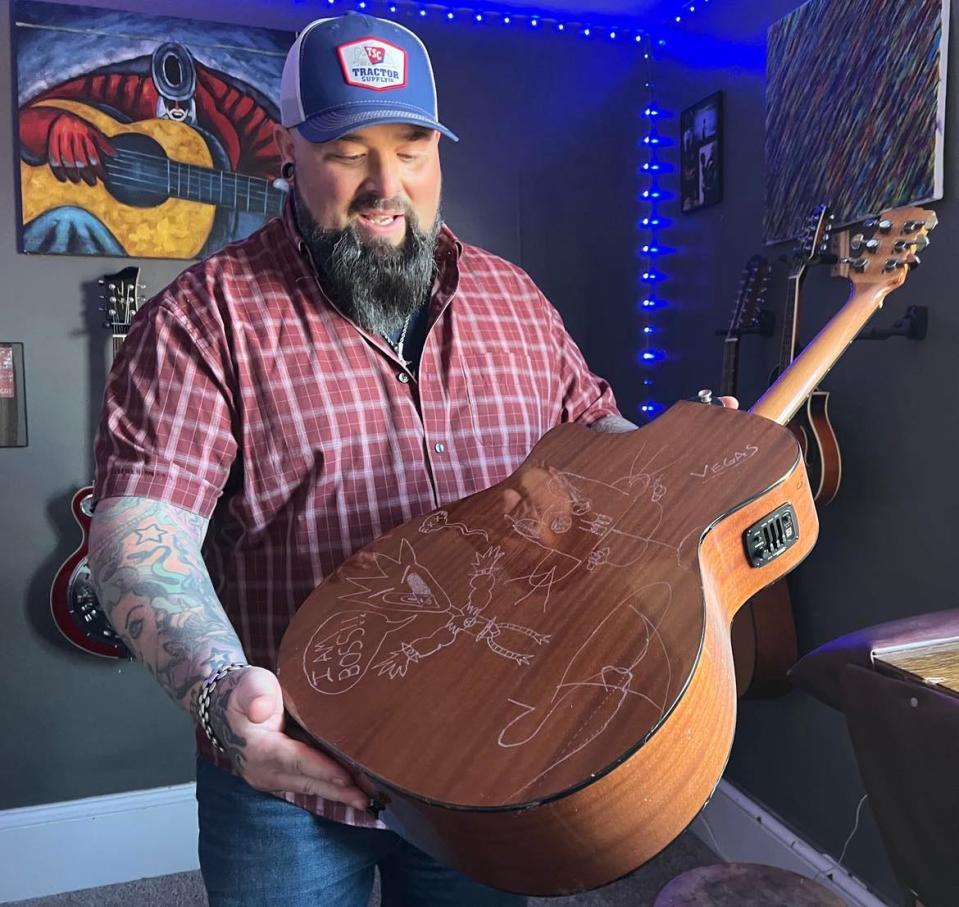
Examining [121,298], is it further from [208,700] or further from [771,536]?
[771,536]

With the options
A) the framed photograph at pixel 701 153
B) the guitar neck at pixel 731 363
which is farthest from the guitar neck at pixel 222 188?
the guitar neck at pixel 731 363

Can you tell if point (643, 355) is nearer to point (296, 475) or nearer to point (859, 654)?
point (859, 654)

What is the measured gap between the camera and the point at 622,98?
8.68ft

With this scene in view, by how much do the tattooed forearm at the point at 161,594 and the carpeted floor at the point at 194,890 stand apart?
1628 mm

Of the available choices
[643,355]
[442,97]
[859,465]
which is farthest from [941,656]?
[442,97]

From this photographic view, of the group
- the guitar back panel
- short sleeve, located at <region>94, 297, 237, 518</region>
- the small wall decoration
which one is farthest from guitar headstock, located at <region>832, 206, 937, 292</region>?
the small wall decoration

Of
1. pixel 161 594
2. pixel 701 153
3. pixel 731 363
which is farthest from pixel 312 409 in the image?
pixel 701 153

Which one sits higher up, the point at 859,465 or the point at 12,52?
the point at 12,52

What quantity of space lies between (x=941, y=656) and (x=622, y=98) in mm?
2089

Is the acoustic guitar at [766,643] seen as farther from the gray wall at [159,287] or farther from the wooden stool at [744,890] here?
the gray wall at [159,287]

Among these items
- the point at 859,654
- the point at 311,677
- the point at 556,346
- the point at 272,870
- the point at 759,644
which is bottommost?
the point at 759,644

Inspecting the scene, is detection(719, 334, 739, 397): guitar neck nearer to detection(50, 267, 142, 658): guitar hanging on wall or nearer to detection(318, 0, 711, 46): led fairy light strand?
detection(318, 0, 711, 46): led fairy light strand

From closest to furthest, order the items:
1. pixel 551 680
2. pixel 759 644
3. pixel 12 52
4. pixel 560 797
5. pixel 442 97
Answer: pixel 560 797
pixel 551 680
pixel 759 644
pixel 12 52
pixel 442 97

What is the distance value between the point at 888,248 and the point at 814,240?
1.48 ft
